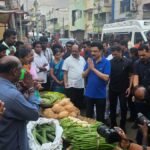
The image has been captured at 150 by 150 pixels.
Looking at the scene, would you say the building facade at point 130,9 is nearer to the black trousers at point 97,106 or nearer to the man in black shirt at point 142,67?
the man in black shirt at point 142,67

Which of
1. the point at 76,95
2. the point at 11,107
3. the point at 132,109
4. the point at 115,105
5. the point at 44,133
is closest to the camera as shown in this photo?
the point at 11,107

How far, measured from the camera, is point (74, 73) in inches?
294

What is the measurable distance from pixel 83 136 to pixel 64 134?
0.36 meters

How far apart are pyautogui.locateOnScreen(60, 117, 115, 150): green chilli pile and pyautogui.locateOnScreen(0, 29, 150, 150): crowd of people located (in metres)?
0.52

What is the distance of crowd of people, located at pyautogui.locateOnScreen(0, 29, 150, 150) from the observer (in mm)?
3143

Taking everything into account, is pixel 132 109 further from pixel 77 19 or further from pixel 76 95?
pixel 77 19

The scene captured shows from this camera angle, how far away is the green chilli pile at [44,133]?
16.7 feet

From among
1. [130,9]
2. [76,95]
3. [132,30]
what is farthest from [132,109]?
[130,9]

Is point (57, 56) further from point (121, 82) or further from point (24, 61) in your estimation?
point (24, 61)

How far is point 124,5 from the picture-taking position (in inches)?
1575

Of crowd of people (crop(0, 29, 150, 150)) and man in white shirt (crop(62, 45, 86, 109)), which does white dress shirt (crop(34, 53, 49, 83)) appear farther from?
man in white shirt (crop(62, 45, 86, 109))

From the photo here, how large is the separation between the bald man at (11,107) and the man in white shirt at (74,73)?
14.1ft

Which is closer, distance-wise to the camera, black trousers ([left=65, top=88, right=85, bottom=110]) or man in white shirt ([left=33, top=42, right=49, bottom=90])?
black trousers ([left=65, top=88, right=85, bottom=110])

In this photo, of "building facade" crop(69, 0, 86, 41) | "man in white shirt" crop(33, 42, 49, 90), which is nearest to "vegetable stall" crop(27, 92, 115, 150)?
"man in white shirt" crop(33, 42, 49, 90)
